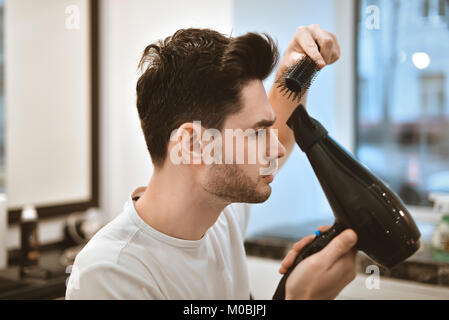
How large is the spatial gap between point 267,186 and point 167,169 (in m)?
0.18

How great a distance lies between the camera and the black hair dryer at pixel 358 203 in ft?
2.14

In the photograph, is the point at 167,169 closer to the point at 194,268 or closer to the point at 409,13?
the point at 194,268

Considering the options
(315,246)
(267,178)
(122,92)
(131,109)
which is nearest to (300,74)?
(267,178)

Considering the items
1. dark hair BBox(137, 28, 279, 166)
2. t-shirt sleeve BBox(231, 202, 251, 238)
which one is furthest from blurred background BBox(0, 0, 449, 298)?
dark hair BBox(137, 28, 279, 166)

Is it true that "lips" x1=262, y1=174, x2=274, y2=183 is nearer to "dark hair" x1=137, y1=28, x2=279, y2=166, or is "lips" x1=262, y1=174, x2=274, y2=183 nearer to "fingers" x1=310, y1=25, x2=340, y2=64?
"dark hair" x1=137, y1=28, x2=279, y2=166

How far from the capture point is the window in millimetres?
1657

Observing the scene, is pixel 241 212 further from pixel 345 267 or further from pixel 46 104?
pixel 46 104

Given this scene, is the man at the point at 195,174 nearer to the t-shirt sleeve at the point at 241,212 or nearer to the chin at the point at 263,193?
the chin at the point at 263,193

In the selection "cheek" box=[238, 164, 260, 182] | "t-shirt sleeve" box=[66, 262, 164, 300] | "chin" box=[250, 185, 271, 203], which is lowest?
"t-shirt sleeve" box=[66, 262, 164, 300]

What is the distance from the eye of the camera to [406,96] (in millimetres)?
1774

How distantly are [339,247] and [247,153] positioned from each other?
8.3 inches

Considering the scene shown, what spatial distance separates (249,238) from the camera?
1525mm

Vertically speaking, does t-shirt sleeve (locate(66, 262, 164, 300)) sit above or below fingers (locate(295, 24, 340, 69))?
below

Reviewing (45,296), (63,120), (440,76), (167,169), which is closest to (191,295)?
(167,169)
